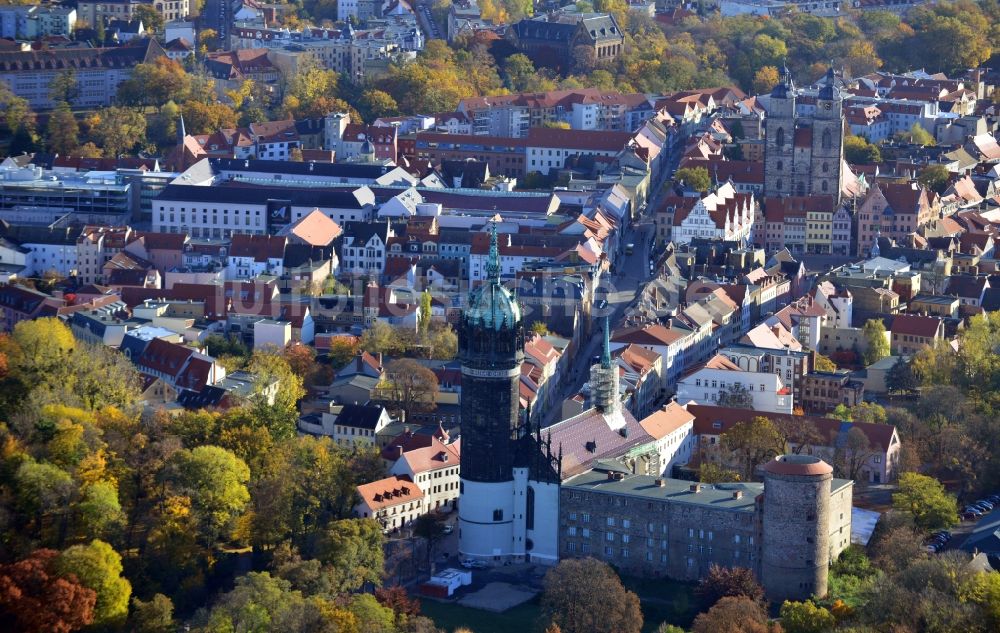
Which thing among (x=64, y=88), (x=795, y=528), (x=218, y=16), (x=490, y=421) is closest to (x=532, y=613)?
(x=490, y=421)

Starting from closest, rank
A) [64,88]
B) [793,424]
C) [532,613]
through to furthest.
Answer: [532,613] < [793,424] < [64,88]

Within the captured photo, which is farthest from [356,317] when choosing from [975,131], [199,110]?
[975,131]

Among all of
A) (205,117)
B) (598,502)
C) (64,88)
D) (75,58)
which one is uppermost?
(75,58)

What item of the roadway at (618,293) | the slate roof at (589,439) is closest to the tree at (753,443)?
the slate roof at (589,439)

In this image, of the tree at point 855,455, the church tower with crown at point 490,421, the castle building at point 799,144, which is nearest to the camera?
the church tower with crown at point 490,421

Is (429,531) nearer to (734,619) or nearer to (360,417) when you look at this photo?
(360,417)

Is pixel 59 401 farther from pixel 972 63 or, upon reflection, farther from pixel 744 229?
pixel 972 63

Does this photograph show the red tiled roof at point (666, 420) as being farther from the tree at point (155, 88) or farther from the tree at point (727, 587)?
the tree at point (155, 88)
